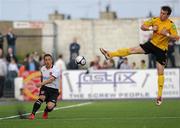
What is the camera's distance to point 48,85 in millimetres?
20062

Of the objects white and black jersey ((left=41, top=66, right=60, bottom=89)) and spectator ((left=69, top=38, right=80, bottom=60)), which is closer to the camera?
white and black jersey ((left=41, top=66, right=60, bottom=89))

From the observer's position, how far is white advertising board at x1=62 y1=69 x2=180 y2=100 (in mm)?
35125

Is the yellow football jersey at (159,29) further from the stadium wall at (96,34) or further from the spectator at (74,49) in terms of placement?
the stadium wall at (96,34)

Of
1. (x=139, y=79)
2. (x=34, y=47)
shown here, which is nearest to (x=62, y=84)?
(x=139, y=79)

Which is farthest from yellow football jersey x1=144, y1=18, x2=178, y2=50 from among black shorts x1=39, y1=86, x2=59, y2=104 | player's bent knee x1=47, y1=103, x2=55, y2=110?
player's bent knee x1=47, y1=103, x2=55, y2=110

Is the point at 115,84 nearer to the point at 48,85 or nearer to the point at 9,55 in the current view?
the point at 9,55

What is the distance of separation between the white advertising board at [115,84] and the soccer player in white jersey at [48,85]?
1496cm

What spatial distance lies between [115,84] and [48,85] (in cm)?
1533

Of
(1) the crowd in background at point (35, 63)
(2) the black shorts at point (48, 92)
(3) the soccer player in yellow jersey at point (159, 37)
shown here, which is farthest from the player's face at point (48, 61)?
(1) the crowd in background at point (35, 63)

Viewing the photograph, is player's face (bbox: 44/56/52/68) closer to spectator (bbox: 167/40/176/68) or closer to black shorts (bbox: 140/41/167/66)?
black shorts (bbox: 140/41/167/66)

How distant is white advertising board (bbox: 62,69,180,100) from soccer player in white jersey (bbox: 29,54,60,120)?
49.1 ft

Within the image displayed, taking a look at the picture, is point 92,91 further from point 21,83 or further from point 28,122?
point 28,122

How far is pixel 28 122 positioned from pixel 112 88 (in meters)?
18.1

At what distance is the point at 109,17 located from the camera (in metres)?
45.3
